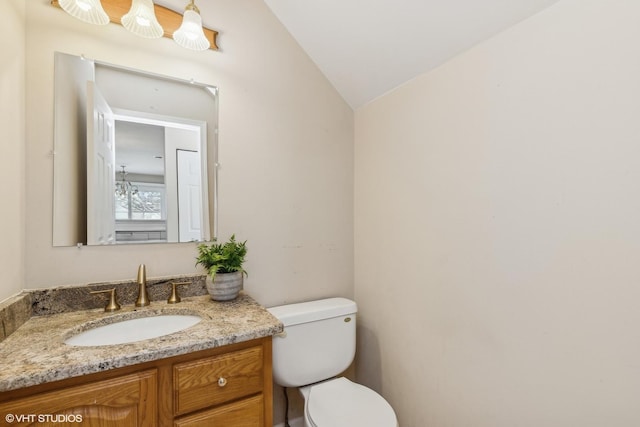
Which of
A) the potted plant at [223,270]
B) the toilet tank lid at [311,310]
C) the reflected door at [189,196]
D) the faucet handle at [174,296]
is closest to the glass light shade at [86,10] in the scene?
the reflected door at [189,196]

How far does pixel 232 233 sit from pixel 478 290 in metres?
1.09

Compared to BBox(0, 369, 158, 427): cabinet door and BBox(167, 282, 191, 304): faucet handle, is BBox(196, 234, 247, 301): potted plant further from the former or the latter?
BBox(0, 369, 158, 427): cabinet door

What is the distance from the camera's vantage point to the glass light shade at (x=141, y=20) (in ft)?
3.73

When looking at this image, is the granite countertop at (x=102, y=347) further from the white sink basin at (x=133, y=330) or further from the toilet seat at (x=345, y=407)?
the toilet seat at (x=345, y=407)

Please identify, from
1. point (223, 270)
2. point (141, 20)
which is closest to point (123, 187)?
point (223, 270)

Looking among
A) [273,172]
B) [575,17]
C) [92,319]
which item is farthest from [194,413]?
[575,17]

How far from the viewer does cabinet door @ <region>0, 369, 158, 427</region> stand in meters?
0.71

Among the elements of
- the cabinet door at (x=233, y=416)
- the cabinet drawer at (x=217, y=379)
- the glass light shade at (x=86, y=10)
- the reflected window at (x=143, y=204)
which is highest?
the glass light shade at (x=86, y=10)

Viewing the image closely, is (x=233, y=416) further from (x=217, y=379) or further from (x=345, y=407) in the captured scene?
(x=345, y=407)

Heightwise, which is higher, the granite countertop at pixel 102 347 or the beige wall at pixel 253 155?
the beige wall at pixel 253 155

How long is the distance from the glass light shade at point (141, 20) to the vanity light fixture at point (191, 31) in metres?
0.08

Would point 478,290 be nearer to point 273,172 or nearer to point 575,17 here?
point 575,17

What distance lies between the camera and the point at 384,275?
5.14 ft

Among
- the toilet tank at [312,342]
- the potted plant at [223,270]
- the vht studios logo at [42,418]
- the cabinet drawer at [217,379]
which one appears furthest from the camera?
the toilet tank at [312,342]
